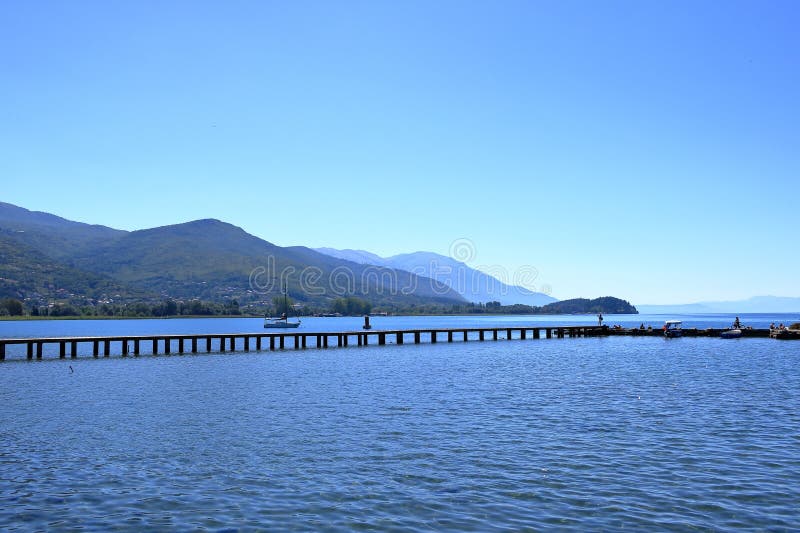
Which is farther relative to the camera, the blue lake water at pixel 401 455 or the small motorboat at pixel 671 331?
the small motorboat at pixel 671 331

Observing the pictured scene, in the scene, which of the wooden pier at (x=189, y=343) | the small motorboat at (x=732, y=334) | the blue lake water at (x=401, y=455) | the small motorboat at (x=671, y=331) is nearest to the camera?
the blue lake water at (x=401, y=455)

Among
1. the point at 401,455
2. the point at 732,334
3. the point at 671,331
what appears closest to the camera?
the point at 401,455

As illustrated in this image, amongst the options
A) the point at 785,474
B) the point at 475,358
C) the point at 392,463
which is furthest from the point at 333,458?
the point at 475,358

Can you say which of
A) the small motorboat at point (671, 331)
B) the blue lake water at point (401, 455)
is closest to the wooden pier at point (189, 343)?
the small motorboat at point (671, 331)

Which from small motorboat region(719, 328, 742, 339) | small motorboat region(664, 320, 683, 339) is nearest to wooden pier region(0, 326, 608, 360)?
small motorboat region(664, 320, 683, 339)

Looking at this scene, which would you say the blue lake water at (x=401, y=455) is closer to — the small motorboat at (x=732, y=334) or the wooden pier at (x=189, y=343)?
the wooden pier at (x=189, y=343)

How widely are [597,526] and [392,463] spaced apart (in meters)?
7.89

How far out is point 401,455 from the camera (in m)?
22.0

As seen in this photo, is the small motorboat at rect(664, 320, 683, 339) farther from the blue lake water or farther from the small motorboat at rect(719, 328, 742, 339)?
the blue lake water

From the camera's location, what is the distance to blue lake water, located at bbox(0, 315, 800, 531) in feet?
51.5

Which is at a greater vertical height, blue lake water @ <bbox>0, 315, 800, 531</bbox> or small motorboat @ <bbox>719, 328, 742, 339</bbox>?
small motorboat @ <bbox>719, 328, 742, 339</bbox>

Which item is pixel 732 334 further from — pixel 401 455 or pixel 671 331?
pixel 401 455

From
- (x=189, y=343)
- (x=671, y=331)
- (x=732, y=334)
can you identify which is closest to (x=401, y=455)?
(x=189, y=343)

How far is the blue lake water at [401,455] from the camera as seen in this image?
618 inches
